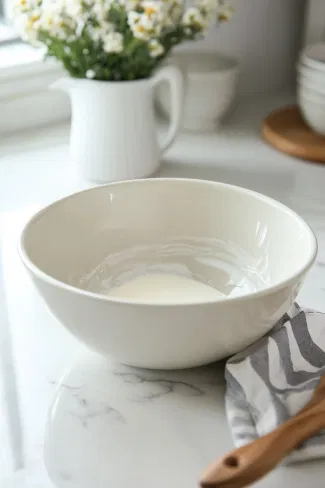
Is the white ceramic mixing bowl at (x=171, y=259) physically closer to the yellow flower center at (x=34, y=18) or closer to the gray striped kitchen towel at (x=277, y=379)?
the gray striped kitchen towel at (x=277, y=379)

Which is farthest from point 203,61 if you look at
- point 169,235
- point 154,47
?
point 169,235

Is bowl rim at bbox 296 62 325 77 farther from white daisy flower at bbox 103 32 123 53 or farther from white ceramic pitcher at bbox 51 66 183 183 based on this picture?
white daisy flower at bbox 103 32 123 53

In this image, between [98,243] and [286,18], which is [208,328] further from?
[286,18]

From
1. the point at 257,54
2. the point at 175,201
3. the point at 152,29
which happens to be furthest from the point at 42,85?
the point at 175,201

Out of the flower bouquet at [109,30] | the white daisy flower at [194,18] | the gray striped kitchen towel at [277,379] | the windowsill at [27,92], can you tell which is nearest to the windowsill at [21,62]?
the windowsill at [27,92]

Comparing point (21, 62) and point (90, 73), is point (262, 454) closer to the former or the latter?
point (90, 73)

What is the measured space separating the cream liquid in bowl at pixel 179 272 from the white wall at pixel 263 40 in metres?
0.73

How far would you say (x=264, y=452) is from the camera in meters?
0.41

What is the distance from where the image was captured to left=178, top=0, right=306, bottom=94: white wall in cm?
132

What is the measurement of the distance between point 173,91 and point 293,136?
25 centimetres

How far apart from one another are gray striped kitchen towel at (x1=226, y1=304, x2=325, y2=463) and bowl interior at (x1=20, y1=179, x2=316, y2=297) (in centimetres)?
8

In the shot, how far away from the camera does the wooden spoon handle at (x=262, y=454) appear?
1.28 ft

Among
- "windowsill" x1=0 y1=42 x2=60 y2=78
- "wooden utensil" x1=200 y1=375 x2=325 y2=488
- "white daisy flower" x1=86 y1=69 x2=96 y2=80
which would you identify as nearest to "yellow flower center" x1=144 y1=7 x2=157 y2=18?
"white daisy flower" x1=86 y1=69 x2=96 y2=80

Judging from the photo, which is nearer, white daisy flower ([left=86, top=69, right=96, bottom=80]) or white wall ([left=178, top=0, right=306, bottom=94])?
white daisy flower ([left=86, top=69, right=96, bottom=80])
